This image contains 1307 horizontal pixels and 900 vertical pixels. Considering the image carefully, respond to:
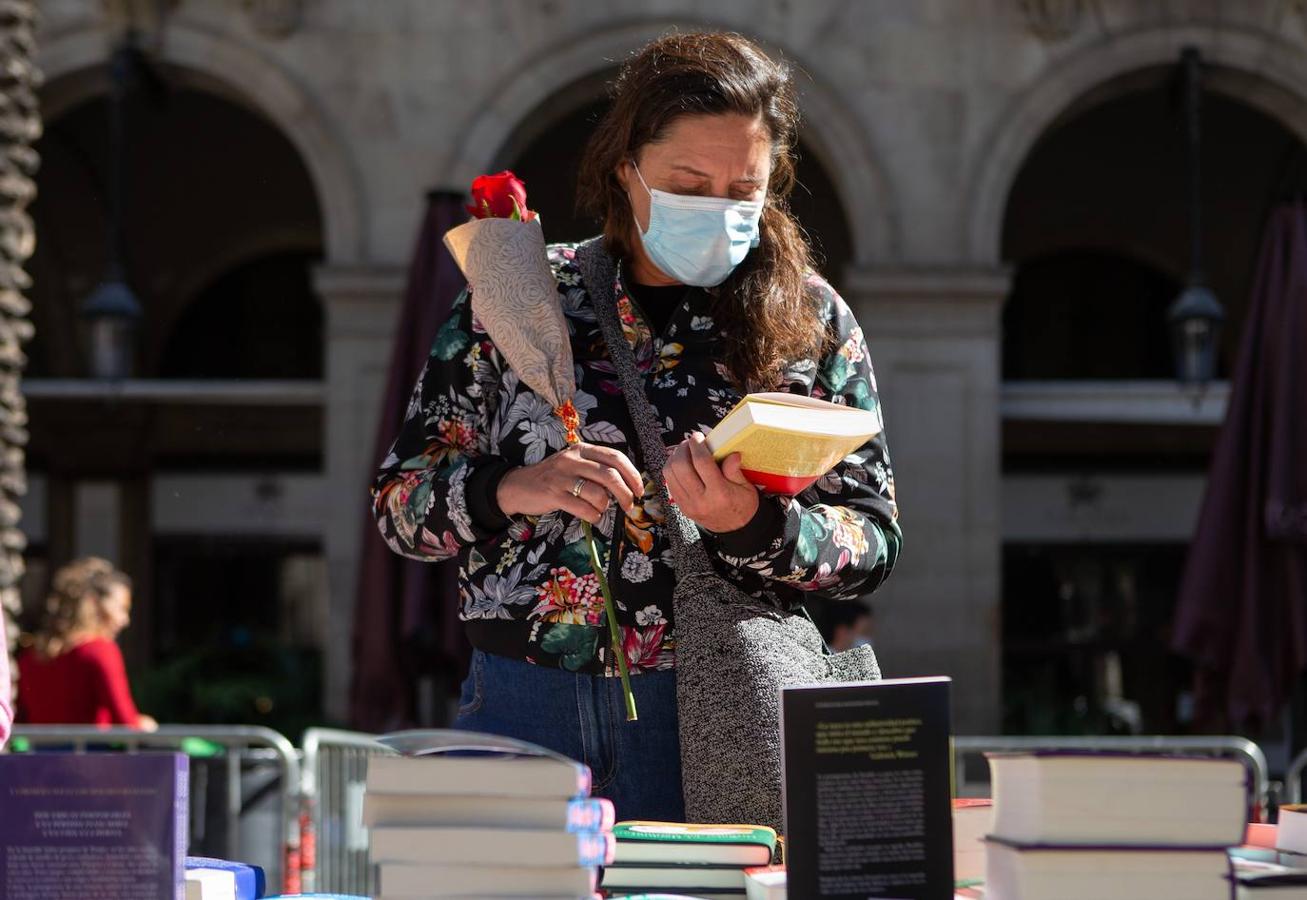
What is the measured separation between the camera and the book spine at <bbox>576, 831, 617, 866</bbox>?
1.58 meters

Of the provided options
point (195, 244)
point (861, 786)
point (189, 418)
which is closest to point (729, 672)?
point (861, 786)

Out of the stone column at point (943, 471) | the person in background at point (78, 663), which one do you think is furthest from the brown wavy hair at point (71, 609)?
the stone column at point (943, 471)

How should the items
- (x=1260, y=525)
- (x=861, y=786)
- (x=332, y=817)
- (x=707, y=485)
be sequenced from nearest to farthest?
(x=861, y=786)
(x=707, y=485)
(x=332, y=817)
(x=1260, y=525)

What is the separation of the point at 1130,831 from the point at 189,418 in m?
13.7

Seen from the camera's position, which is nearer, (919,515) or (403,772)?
(403,772)

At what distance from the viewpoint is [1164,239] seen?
14.4 m

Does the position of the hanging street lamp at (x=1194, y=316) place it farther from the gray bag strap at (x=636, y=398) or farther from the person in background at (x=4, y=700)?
the person in background at (x=4, y=700)

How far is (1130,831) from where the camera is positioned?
1.58 m

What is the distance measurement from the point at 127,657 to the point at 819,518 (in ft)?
41.0

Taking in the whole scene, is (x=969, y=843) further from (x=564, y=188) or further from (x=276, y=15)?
(x=564, y=188)

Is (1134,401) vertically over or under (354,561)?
over

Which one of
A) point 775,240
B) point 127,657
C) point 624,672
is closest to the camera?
point 624,672

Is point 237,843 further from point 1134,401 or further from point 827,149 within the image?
point 1134,401

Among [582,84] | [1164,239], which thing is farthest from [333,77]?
[1164,239]
